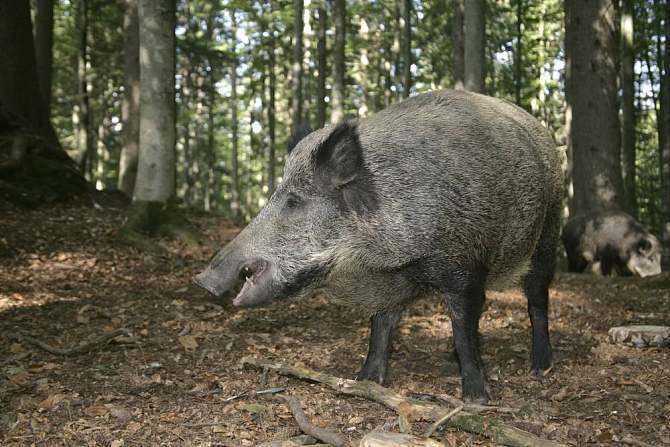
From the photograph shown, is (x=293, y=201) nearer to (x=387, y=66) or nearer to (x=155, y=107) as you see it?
(x=155, y=107)

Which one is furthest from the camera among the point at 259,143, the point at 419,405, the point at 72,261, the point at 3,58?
the point at 259,143

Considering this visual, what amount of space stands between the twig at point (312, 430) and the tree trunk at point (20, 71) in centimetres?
818

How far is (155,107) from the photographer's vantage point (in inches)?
324

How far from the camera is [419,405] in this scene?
145 inches

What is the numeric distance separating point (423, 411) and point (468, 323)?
77cm

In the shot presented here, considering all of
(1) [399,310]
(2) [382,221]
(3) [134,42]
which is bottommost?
(1) [399,310]

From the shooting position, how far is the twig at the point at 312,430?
3.29 m

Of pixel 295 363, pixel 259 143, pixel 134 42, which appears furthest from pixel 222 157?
pixel 295 363

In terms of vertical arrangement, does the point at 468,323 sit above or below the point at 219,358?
above

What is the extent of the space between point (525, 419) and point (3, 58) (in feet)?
34.4

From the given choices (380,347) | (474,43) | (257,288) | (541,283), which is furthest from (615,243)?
(257,288)

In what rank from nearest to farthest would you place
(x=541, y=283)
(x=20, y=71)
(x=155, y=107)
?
(x=541, y=283)
(x=155, y=107)
(x=20, y=71)

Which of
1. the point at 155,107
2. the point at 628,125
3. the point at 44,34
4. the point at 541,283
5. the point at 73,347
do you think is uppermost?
the point at 44,34

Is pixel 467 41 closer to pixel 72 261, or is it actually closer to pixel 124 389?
pixel 72 261
